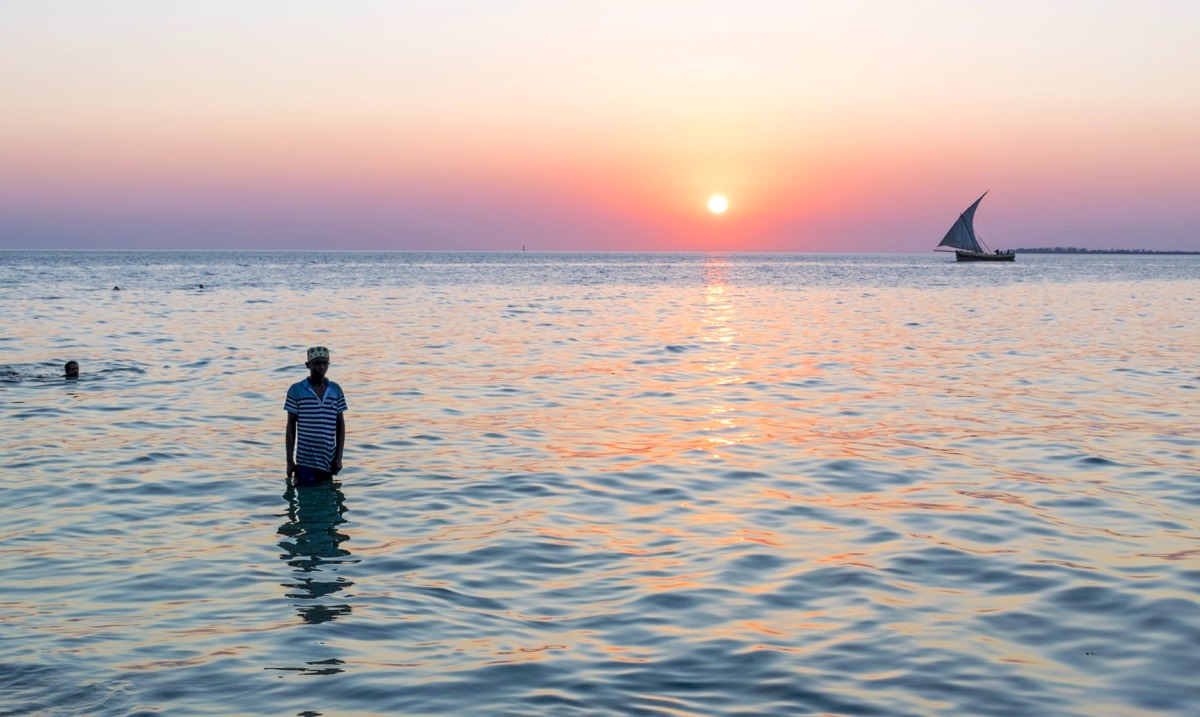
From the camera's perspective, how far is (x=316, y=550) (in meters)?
11.0

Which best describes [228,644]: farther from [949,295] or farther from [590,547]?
[949,295]

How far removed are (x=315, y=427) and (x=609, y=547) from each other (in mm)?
4354

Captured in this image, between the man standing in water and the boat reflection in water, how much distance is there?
0.90 feet

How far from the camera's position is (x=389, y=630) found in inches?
340

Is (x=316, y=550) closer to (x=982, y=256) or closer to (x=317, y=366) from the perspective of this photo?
(x=317, y=366)

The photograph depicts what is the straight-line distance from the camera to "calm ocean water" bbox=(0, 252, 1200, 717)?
759 cm

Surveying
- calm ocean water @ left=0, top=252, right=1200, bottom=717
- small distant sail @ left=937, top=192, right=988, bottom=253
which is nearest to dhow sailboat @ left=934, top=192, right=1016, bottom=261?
small distant sail @ left=937, top=192, right=988, bottom=253

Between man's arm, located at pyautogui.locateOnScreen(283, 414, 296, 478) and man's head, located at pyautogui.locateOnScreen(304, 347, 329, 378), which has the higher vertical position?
man's head, located at pyautogui.locateOnScreen(304, 347, 329, 378)

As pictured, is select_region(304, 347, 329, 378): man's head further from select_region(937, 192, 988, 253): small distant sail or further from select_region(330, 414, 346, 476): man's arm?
select_region(937, 192, 988, 253): small distant sail

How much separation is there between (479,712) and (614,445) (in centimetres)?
1023

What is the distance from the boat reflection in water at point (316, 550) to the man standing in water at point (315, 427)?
28cm

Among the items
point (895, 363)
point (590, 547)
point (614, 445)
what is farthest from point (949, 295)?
point (590, 547)

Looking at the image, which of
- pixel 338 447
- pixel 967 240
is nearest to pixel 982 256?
pixel 967 240

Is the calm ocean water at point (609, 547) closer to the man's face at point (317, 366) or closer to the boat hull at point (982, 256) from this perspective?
the man's face at point (317, 366)
